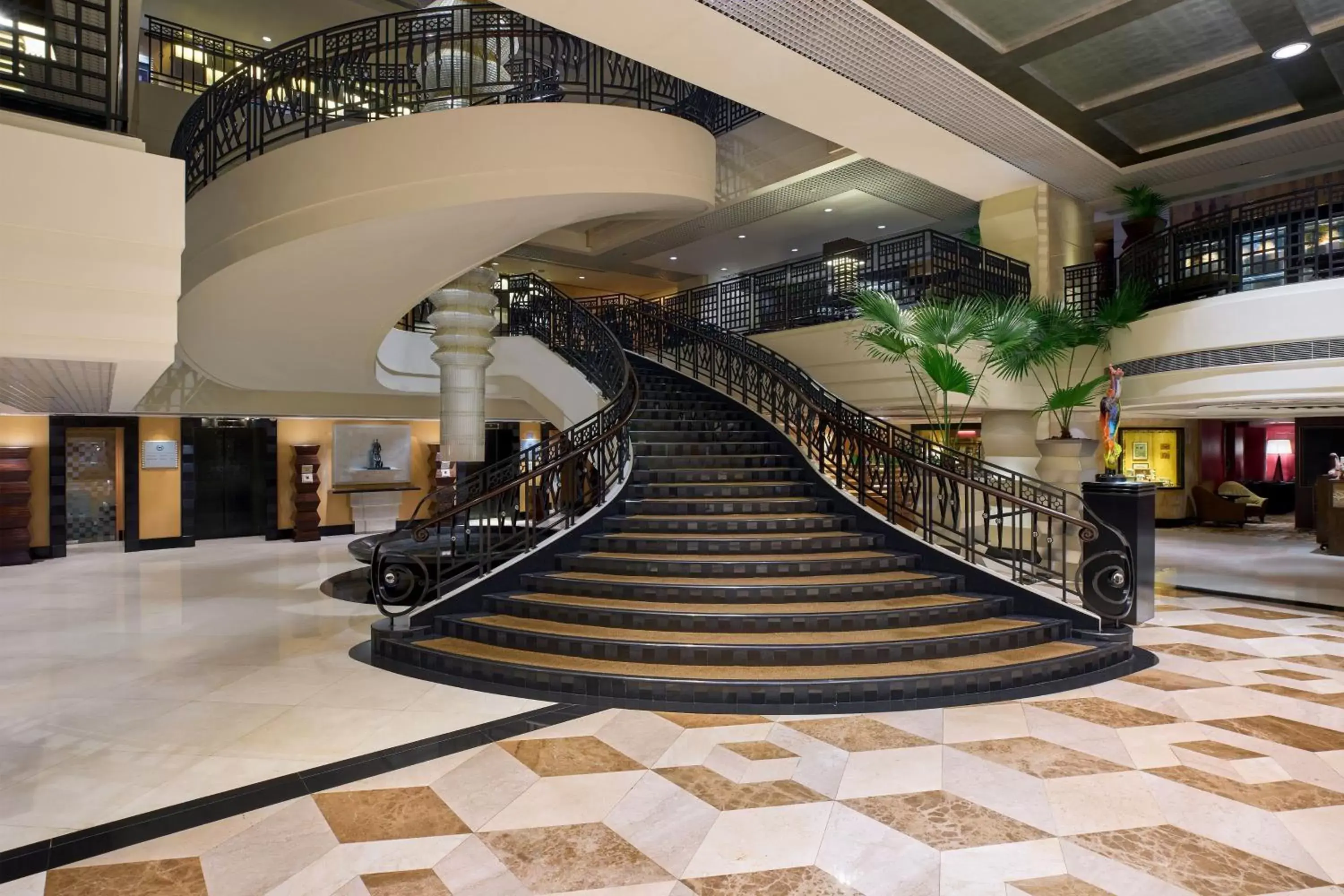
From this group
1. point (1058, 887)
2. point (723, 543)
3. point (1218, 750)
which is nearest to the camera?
point (1058, 887)

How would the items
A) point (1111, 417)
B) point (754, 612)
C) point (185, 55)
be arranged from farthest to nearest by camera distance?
point (185, 55) < point (1111, 417) < point (754, 612)

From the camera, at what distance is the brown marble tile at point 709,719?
3.97m

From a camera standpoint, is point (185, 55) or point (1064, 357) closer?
point (1064, 357)

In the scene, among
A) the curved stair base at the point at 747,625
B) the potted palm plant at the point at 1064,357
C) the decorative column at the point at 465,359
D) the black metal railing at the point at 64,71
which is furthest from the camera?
the decorative column at the point at 465,359

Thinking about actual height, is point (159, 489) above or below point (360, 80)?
below

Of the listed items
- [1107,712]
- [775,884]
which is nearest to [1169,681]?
[1107,712]

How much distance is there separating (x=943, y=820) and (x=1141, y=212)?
9850 mm

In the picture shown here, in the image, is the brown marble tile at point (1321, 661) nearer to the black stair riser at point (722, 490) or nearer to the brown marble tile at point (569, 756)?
the black stair riser at point (722, 490)

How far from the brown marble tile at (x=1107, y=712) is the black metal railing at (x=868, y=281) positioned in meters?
5.88

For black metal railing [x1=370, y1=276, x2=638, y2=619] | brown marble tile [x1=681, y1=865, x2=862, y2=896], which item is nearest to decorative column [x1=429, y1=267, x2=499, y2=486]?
black metal railing [x1=370, y1=276, x2=638, y2=619]

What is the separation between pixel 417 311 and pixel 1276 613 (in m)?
10.7

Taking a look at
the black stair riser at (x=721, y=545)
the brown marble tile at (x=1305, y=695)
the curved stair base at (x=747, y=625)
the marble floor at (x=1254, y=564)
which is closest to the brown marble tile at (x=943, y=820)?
the curved stair base at (x=747, y=625)

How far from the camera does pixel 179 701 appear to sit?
442 centimetres

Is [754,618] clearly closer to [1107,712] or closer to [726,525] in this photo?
[726,525]
